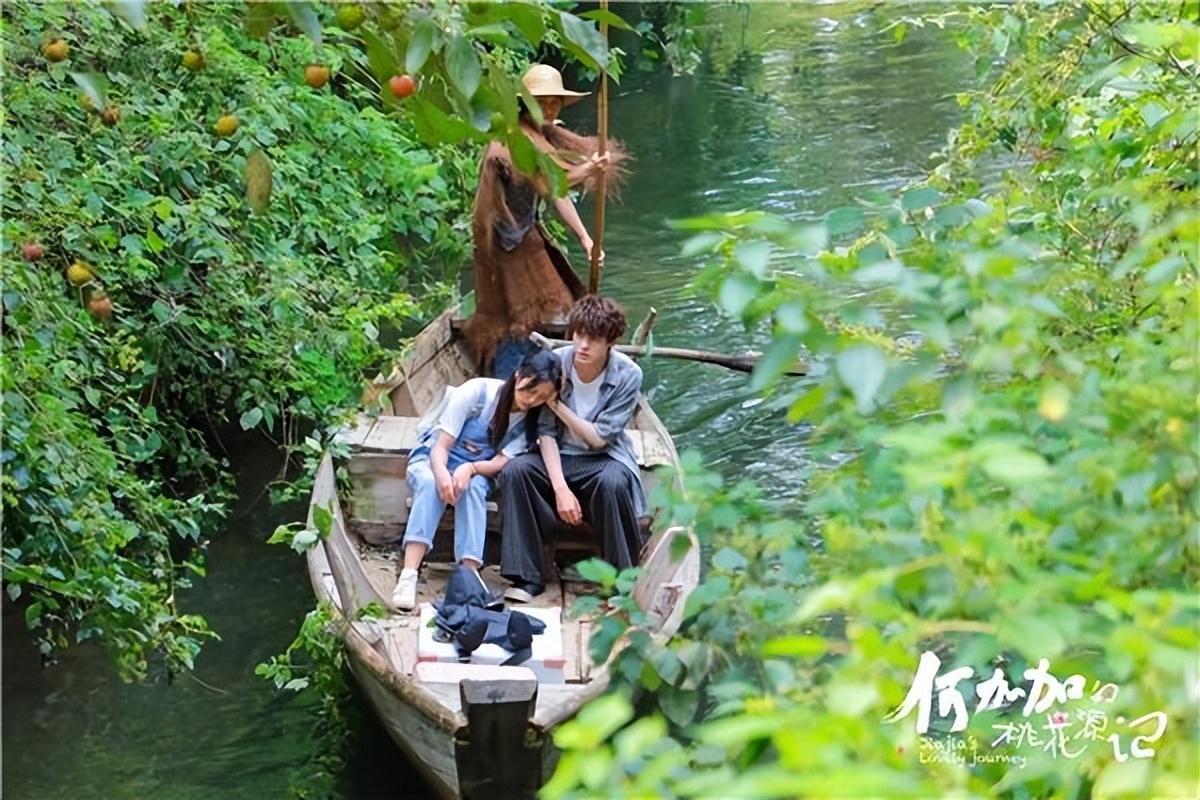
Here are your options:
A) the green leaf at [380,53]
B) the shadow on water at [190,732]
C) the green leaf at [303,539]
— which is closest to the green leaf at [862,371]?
the green leaf at [380,53]

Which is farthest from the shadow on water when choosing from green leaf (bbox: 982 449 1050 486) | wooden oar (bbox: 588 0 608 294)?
green leaf (bbox: 982 449 1050 486)

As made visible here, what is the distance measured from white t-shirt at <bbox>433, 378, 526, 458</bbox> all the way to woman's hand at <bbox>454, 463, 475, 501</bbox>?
0.41 ft

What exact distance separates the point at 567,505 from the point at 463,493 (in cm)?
33

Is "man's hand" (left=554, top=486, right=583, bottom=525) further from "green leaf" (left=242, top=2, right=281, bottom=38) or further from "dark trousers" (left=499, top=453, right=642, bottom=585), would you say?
"green leaf" (left=242, top=2, right=281, bottom=38)

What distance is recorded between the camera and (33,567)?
3.57 m

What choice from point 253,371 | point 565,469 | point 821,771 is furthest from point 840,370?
point 253,371

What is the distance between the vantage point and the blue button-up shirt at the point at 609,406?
16.3 feet

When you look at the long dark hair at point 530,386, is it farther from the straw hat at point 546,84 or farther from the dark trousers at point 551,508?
the straw hat at point 546,84

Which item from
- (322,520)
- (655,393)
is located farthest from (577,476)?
(655,393)

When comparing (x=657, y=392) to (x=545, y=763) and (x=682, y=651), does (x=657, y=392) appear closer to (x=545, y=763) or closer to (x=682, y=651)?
(x=545, y=763)

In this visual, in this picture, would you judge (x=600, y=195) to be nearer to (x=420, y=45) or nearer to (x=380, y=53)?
(x=380, y=53)

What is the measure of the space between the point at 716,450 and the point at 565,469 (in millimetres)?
2610

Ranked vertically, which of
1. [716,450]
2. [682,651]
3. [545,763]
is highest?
[682,651]

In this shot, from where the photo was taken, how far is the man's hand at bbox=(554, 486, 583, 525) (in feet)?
16.0
